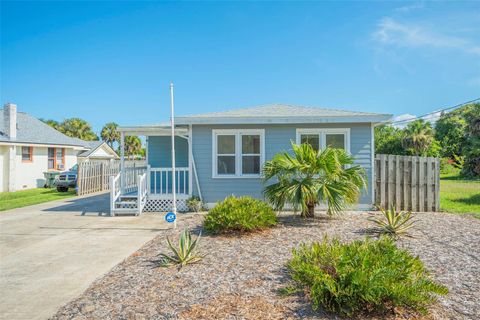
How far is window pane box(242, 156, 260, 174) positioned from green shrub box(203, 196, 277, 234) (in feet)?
A: 10.0

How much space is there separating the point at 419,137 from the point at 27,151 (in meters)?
34.8

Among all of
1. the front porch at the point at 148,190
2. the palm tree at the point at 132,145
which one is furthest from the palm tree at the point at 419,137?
the palm tree at the point at 132,145

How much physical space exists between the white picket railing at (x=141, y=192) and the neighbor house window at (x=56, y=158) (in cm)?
1449

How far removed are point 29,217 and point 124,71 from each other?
404 inches

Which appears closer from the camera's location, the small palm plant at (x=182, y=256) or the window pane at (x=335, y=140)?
the small palm plant at (x=182, y=256)

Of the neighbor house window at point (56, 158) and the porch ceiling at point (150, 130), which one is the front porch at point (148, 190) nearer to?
the porch ceiling at point (150, 130)

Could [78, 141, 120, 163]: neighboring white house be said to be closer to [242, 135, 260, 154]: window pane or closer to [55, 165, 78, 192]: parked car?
[55, 165, 78, 192]: parked car

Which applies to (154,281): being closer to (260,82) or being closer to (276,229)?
(276,229)

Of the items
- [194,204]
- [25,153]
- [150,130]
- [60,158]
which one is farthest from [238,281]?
[60,158]

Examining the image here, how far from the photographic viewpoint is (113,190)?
9.50 metres

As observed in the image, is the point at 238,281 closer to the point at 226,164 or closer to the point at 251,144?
the point at 226,164

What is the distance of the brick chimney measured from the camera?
1762 centimetres

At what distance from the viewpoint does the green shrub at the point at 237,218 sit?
20.1 feet

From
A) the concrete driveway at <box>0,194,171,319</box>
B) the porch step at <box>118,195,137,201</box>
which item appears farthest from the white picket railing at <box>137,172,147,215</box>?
the concrete driveway at <box>0,194,171,319</box>
